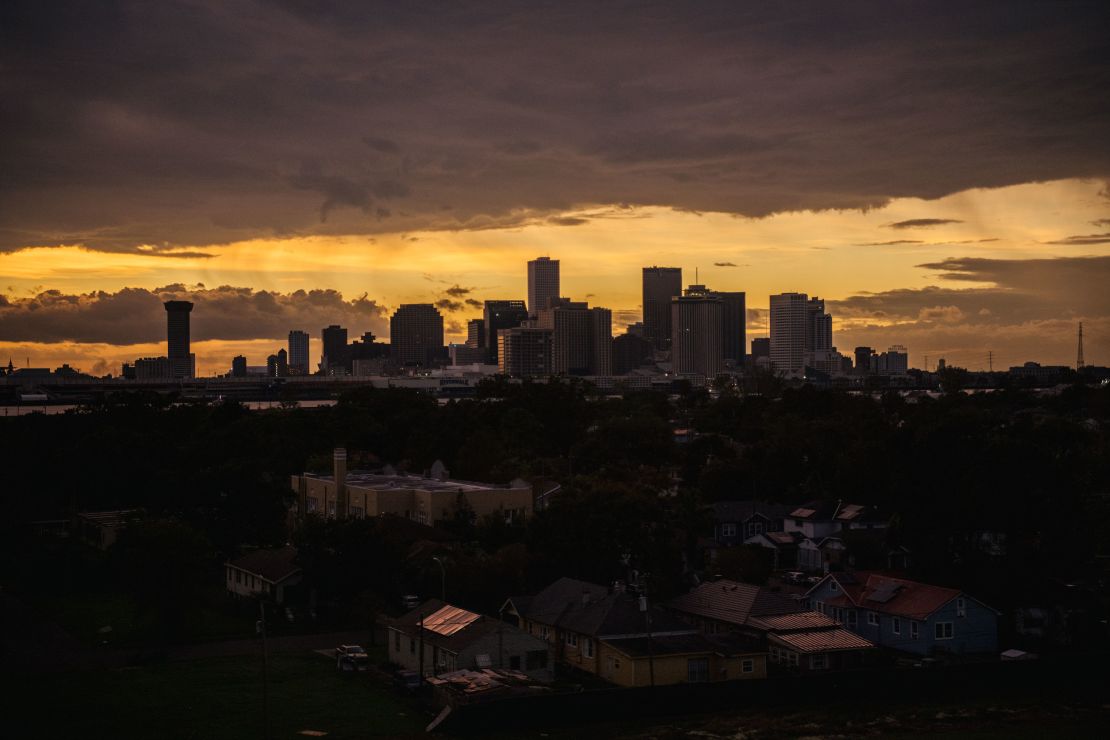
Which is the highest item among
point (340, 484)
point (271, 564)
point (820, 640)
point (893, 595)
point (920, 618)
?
point (340, 484)

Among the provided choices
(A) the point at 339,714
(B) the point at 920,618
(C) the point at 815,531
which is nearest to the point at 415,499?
(C) the point at 815,531

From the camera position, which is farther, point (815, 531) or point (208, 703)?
point (815, 531)

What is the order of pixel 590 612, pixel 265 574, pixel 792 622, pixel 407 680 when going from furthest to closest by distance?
1. pixel 265 574
2. pixel 792 622
3. pixel 590 612
4. pixel 407 680

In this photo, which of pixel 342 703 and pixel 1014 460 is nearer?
pixel 342 703

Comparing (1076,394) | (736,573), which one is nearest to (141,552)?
(736,573)

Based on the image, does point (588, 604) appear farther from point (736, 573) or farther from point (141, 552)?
point (141, 552)

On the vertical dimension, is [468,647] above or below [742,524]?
above

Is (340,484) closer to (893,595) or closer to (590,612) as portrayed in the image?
(590,612)

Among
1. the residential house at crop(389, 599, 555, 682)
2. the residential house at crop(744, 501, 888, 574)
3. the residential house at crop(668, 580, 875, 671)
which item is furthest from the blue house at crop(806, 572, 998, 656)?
the residential house at crop(744, 501, 888, 574)
